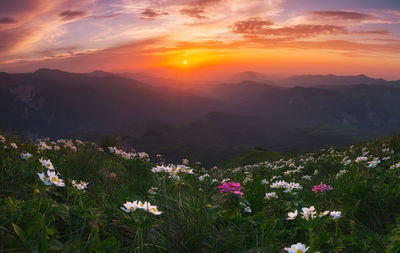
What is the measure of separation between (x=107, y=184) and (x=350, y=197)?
424cm

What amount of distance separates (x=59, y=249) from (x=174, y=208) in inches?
52.7

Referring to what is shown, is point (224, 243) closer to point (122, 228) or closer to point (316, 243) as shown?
point (316, 243)

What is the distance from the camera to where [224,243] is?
8.96ft

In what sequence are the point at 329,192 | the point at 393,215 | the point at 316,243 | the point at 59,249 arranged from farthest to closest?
the point at 329,192
the point at 393,215
the point at 316,243
the point at 59,249

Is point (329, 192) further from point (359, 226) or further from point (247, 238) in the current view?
point (247, 238)

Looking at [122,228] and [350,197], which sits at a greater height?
[122,228]

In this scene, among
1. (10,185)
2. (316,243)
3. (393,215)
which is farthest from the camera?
(10,185)

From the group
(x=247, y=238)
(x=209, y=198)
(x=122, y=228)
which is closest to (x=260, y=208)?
(x=209, y=198)

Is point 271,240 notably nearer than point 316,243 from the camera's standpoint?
No

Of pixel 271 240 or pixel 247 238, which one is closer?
pixel 271 240

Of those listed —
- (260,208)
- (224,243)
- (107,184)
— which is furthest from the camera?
(107,184)

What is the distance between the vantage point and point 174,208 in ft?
10.5

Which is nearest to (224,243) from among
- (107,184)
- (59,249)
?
(59,249)

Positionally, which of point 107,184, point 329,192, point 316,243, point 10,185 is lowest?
point 329,192
